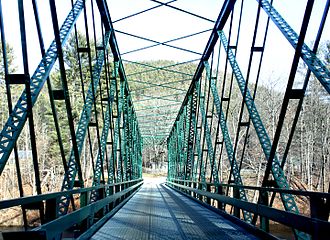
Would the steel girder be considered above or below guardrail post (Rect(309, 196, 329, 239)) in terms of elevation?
above

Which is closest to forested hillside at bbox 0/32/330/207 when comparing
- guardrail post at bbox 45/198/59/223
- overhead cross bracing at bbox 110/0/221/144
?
overhead cross bracing at bbox 110/0/221/144

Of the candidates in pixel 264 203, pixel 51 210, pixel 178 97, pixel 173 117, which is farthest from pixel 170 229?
pixel 173 117

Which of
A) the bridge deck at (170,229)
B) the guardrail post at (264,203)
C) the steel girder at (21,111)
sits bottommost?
the bridge deck at (170,229)

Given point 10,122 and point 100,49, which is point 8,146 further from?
point 100,49

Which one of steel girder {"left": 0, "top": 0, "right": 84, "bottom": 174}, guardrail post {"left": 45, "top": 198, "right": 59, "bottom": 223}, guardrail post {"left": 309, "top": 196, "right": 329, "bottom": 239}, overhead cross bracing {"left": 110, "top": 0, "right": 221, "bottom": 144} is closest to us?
guardrail post {"left": 309, "top": 196, "right": 329, "bottom": 239}

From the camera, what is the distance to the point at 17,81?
156 inches

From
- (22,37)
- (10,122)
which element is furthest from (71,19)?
(10,122)

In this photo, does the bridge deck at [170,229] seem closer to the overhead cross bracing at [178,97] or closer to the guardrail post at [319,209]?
the overhead cross bracing at [178,97]

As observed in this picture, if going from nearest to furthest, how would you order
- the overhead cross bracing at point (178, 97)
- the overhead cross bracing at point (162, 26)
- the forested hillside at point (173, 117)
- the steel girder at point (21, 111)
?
the steel girder at point (21, 111) < the overhead cross bracing at point (178, 97) < the overhead cross bracing at point (162, 26) < the forested hillside at point (173, 117)

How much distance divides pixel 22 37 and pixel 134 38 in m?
9.47

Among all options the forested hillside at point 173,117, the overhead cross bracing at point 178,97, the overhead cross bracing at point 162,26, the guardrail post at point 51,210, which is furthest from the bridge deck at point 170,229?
the forested hillside at point 173,117

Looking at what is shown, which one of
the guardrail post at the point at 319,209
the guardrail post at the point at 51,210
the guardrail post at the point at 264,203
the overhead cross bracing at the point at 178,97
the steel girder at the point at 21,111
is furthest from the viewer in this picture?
the guardrail post at the point at 264,203

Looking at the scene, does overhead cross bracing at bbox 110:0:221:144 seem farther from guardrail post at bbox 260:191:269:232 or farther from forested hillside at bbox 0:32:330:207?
guardrail post at bbox 260:191:269:232

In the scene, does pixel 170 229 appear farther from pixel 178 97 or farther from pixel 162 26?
pixel 178 97
